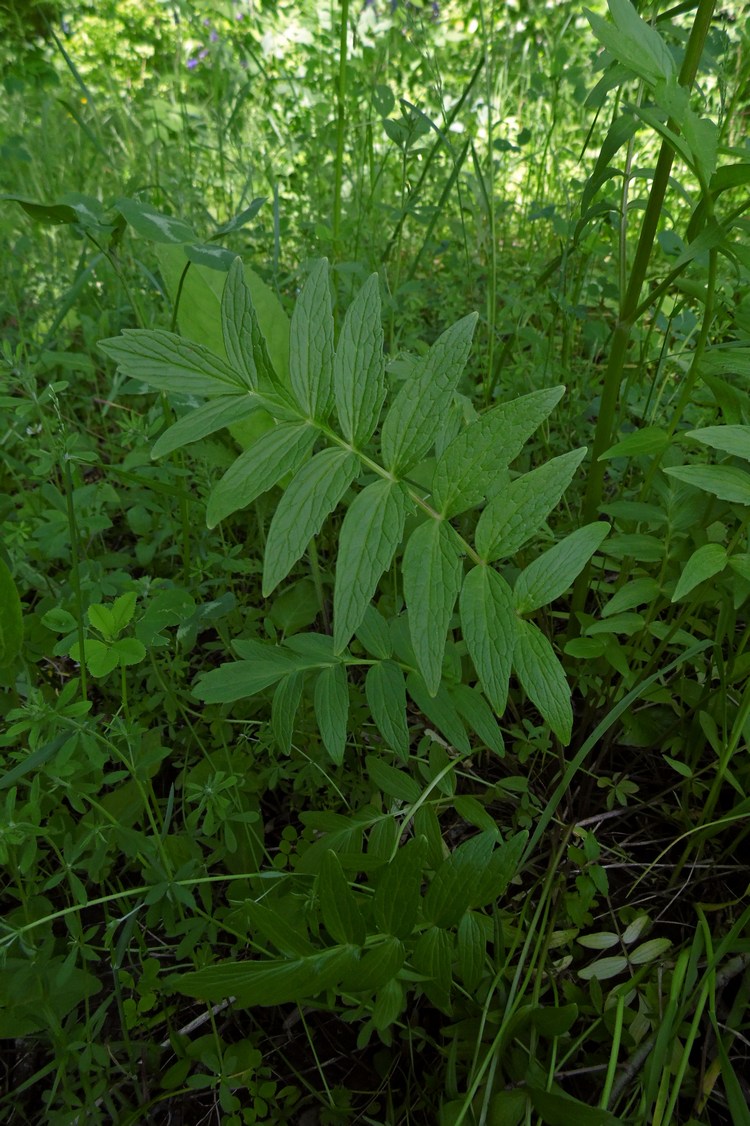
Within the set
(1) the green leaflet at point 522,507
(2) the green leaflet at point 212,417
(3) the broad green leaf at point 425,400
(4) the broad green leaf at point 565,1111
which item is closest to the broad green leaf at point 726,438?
(1) the green leaflet at point 522,507

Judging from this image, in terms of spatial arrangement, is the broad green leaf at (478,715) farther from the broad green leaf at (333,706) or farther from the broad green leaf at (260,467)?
the broad green leaf at (260,467)

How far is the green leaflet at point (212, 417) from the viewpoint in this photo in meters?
0.83

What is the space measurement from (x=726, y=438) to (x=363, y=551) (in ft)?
1.39

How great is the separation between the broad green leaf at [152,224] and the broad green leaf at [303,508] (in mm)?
654

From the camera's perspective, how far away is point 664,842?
124 cm

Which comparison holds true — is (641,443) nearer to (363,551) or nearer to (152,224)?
(363,551)

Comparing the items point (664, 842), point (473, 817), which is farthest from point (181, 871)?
point (664, 842)

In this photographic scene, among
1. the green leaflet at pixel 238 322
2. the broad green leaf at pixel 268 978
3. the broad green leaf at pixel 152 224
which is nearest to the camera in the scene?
the broad green leaf at pixel 268 978

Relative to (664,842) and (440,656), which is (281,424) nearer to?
(440,656)

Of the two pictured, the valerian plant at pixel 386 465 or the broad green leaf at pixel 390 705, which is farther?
the broad green leaf at pixel 390 705

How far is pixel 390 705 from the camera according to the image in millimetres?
963

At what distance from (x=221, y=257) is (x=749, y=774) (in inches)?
48.6

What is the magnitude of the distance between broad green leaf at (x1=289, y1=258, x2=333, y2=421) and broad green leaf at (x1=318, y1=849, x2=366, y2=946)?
0.51 meters

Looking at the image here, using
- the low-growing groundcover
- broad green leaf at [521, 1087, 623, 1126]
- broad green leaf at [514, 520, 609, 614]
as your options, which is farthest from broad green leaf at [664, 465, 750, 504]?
broad green leaf at [521, 1087, 623, 1126]
